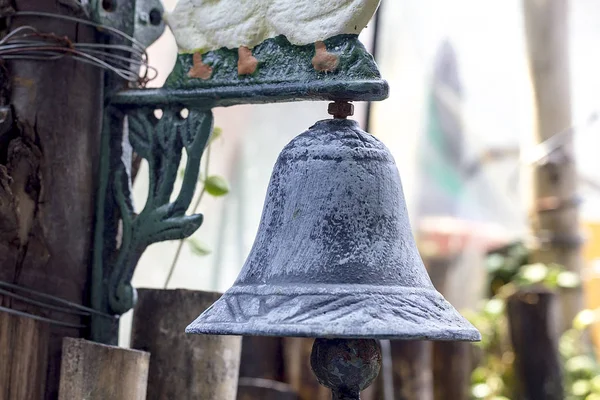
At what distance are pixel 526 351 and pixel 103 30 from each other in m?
2.21

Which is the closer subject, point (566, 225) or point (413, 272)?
point (413, 272)

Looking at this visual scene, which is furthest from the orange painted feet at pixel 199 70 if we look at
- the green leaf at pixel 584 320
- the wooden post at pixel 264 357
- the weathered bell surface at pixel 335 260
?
the green leaf at pixel 584 320

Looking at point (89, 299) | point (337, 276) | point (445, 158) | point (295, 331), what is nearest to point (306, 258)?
point (337, 276)

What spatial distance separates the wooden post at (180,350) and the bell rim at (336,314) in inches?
15.5

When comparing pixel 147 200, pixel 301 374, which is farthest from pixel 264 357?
pixel 147 200

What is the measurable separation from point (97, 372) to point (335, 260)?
519mm

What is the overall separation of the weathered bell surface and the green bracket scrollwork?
238 mm

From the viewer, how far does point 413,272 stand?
1383mm

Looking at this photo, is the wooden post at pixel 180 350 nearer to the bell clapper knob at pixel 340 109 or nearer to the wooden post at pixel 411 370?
the bell clapper knob at pixel 340 109

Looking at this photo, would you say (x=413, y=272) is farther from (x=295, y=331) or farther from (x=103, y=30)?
(x=103, y=30)

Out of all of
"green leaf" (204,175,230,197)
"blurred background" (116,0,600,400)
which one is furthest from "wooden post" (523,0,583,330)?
"green leaf" (204,175,230,197)

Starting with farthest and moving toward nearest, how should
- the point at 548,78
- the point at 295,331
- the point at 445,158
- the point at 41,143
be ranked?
1. the point at 445,158
2. the point at 548,78
3. the point at 41,143
4. the point at 295,331

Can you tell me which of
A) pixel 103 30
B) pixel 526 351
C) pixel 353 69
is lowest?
pixel 526 351

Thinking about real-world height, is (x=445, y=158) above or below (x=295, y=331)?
above
